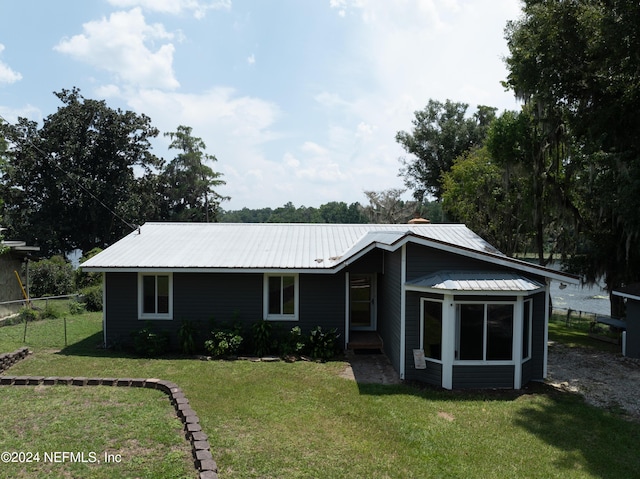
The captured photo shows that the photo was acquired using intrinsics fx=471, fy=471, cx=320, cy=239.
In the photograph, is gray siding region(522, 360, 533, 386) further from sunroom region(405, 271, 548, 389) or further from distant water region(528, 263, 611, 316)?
distant water region(528, 263, 611, 316)

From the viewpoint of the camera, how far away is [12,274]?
1958 cm

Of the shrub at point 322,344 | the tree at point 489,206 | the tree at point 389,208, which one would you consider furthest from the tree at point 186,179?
the shrub at point 322,344

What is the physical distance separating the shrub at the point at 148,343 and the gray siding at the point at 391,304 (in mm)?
5915

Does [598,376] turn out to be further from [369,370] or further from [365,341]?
[365,341]

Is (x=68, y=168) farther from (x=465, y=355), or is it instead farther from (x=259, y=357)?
(x=465, y=355)

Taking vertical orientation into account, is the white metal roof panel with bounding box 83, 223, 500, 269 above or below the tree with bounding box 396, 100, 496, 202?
below

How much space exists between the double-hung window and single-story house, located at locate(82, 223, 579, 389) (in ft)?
0.09

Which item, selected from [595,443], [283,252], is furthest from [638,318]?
[283,252]

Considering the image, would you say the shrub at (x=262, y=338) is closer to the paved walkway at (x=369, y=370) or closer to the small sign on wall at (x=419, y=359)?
the paved walkway at (x=369, y=370)

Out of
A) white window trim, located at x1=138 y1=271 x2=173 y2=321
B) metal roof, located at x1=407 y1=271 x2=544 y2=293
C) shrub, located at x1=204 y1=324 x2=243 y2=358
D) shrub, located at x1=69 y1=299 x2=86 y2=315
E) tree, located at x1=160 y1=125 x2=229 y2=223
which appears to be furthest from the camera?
tree, located at x1=160 y1=125 x2=229 y2=223

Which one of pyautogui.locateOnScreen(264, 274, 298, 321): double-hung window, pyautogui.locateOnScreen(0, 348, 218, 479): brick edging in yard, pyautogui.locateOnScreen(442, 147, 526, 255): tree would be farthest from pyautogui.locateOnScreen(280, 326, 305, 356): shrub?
pyautogui.locateOnScreen(442, 147, 526, 255): tree

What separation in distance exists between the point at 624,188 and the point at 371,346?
9.04 metres

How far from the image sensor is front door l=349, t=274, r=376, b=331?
1432 centimetres

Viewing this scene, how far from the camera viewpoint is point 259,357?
12.2 m
